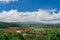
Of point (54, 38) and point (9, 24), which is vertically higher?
point (9, 24)

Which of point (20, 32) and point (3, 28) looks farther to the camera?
point (3, 28)

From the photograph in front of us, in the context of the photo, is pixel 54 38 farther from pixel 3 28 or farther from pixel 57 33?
pixel 3 28

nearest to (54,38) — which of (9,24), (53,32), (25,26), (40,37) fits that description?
(53,32)

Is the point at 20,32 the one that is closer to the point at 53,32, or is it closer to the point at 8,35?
the point at 8,35

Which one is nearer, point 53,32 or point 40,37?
point 40,37

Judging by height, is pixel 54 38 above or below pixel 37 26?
below

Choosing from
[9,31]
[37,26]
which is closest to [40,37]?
[37,26]

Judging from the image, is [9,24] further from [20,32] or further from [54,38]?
[54,38]
